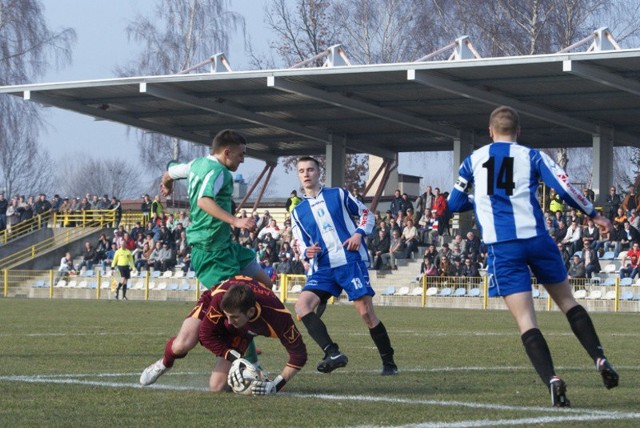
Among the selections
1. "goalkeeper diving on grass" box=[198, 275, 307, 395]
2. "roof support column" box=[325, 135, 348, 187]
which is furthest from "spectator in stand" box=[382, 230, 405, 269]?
"goalkeeper diving on grass" box=[198, 275, 307, 395]

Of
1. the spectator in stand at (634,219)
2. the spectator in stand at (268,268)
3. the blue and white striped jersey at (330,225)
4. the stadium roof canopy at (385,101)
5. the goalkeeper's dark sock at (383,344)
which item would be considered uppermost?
the stadium roof canopy at (385,101)

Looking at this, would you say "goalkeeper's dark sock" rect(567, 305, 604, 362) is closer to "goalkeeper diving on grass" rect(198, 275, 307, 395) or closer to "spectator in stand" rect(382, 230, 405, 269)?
"goalkeeper diving on grass" rect(198, 275, 307, 395)

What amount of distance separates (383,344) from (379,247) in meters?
26.8

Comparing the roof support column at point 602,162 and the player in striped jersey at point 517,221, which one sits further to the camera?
the roof support column at point 602,162

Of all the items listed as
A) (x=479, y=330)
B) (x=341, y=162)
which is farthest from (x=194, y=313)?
(x=341, y=162)

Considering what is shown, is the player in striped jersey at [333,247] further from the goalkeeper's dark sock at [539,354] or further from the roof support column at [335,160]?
the roof support column at [335,160]

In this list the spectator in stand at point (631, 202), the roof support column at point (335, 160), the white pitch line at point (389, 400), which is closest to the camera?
the white pitch line at point (389, 400)

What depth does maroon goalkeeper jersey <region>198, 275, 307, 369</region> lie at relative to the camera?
27.1 feet

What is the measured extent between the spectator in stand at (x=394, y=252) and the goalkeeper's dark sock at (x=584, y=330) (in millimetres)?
28542

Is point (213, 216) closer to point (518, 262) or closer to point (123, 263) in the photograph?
point (518, 262)

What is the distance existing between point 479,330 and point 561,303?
10.2 m

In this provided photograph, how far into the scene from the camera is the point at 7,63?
56.7 m

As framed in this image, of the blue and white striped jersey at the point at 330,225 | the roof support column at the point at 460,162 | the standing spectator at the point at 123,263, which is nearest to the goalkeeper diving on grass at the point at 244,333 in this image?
the blue and white striped jersey at the point at 330,225

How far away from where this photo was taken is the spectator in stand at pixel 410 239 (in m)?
36.8
